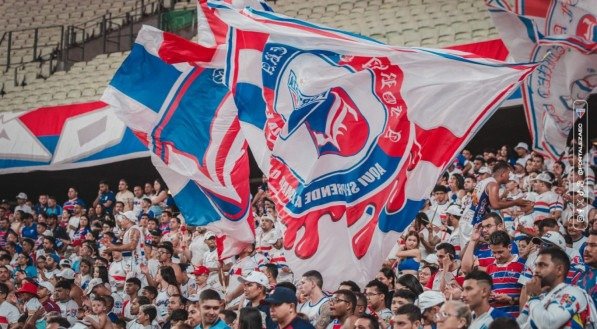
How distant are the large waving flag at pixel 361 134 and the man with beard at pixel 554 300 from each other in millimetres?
1608

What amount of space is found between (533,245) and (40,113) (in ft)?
47.5

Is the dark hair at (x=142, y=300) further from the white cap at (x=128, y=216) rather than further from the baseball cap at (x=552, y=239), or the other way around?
the white cap at (x=128, y=216)

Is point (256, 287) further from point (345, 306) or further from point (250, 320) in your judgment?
point (250, 320)

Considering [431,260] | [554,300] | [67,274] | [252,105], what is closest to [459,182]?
[431,260]

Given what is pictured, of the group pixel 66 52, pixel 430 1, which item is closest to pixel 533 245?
pixel 430 1

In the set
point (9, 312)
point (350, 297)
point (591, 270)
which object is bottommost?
point (9, 312)

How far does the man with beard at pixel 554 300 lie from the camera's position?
19.6 feet

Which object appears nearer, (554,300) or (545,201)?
(554,300)

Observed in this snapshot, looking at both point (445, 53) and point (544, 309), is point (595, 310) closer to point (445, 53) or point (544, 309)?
point (544, 309)

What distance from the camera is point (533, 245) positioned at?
8.59m

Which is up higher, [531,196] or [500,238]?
[500,238]

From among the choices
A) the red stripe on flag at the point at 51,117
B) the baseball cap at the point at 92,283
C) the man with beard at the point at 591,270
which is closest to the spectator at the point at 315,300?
the man with beard at the point at 591,270

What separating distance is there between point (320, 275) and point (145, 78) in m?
3.83

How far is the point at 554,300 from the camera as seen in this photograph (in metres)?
6.08
